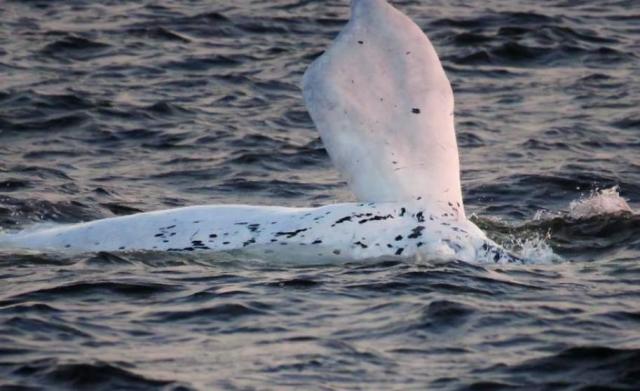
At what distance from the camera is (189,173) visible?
46.0ft

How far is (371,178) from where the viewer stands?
10156mm

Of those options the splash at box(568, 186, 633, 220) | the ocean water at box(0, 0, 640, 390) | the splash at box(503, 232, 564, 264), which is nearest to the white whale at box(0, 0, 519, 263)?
the ocean water at box(0, 0, 640, 390)

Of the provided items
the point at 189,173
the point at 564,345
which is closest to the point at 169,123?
the point at 189,173

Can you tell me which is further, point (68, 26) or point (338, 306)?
point (68, 26)

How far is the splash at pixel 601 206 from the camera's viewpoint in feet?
39.3

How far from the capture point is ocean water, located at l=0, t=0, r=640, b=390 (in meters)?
7.95

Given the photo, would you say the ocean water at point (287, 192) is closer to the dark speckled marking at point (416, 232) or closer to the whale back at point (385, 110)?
the dark speckled marking at point (416, 232)

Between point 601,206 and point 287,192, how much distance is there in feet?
9.49

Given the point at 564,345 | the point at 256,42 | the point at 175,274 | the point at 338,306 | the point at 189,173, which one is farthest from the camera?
the point at 256,42

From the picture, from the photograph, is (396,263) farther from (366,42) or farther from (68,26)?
(68,26)

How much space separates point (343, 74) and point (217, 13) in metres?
10.3

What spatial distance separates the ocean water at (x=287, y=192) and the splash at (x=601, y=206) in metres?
0.02

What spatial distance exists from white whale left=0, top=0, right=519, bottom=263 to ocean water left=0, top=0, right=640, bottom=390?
181mm

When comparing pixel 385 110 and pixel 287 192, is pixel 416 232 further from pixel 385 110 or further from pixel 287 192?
pixel 287 192
